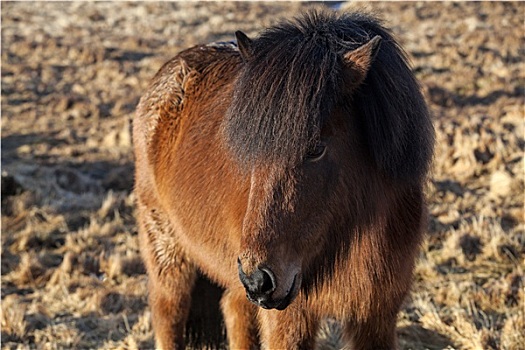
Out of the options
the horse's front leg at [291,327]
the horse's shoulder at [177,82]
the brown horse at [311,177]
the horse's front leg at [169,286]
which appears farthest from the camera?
the horse's front leg at [169,286]

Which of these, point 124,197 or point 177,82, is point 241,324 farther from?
point 124,197

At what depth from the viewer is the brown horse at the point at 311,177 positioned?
2.63 m

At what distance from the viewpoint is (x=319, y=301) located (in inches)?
128

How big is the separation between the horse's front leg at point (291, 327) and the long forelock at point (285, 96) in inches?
36.7

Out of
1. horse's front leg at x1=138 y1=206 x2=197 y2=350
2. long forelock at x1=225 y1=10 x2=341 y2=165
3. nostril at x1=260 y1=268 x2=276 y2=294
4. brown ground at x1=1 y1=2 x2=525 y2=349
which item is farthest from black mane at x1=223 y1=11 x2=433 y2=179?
horse's front leg at x1=138 y1=206 x2=197 y2=350

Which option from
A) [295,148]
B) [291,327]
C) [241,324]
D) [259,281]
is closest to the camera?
[259,281]

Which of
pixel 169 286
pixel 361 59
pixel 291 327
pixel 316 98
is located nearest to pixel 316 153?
pixel 316 98

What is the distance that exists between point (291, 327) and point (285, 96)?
4.40ft

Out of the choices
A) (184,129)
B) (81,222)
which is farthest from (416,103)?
(81,222)

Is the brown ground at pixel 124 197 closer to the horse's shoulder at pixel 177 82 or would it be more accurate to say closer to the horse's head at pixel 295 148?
the horse's shoulder at pixel 177 82

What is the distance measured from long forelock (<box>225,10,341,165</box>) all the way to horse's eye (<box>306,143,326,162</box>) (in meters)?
0.04

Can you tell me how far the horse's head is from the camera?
258 centimetres

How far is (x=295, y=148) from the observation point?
8.61 feet

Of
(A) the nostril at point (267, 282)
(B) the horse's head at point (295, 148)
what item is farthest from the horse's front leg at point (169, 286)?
(A) the nostril at point (267, 282)
